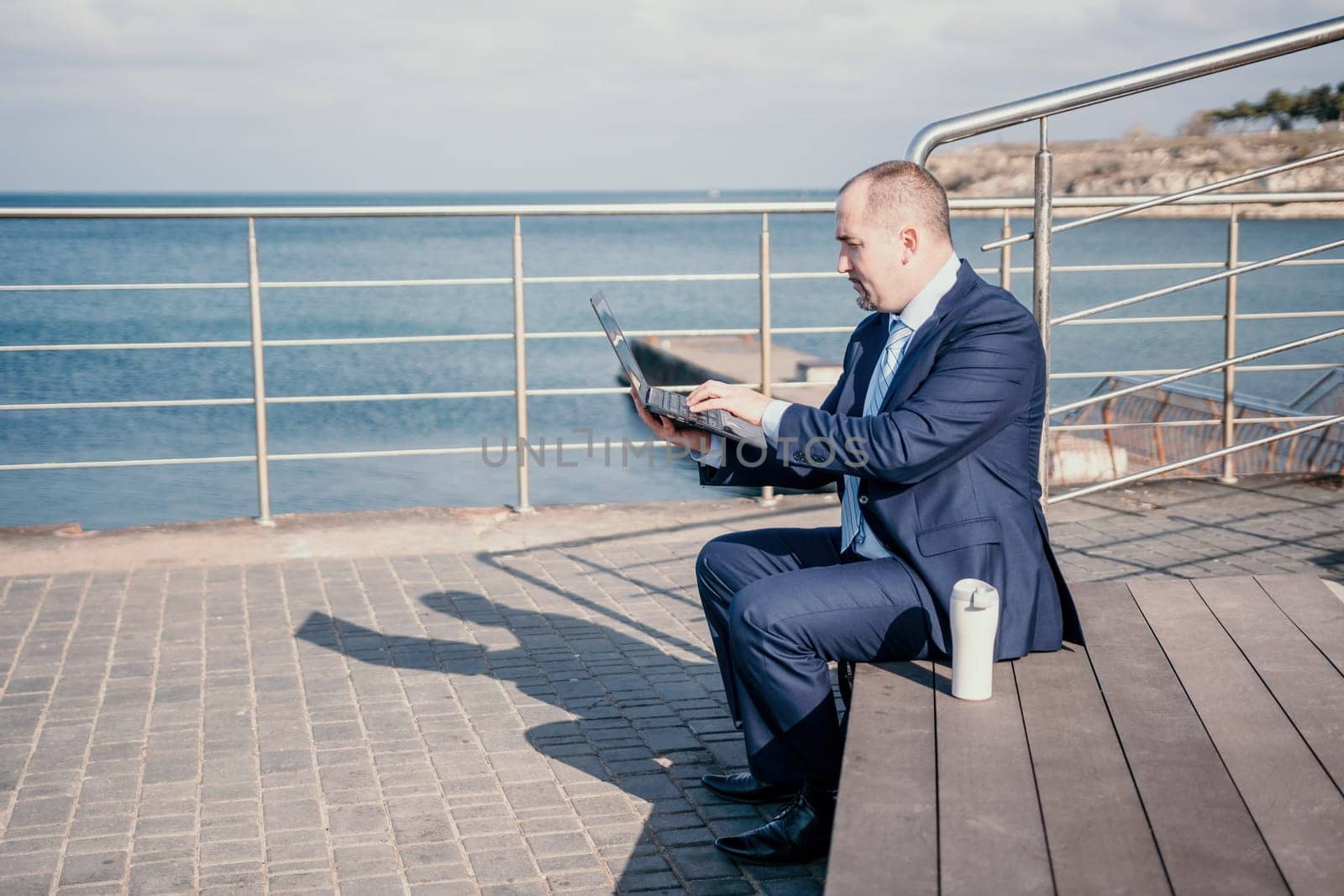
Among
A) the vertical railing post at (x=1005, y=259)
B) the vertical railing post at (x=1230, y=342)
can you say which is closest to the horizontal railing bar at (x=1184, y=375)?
the vertical railing post at (x=1005, y=259)

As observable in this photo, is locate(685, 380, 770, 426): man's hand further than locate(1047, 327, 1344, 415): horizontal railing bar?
No

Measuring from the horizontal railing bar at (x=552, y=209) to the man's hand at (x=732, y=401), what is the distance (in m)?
3.25

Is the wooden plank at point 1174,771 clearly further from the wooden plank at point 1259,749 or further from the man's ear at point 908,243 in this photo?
the man's ear at point 908,243

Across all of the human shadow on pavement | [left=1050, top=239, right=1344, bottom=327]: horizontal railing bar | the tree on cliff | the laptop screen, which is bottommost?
the human shadow on pavement

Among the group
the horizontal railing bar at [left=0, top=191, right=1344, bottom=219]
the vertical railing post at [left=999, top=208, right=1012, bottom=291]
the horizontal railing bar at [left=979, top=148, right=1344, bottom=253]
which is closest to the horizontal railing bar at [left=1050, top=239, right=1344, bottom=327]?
the horizontal railing bar at [left=979, top=148, right=1344, bottom=253]

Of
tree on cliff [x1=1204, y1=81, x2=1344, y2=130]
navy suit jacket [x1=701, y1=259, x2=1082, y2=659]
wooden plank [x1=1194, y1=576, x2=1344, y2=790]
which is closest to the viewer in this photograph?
wooden plank [x1=1194, y1=576, x2=1344, y2=790]

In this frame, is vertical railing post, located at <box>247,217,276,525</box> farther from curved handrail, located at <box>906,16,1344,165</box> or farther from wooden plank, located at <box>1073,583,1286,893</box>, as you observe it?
wooden plank, located at <box>1073,583,1286,893</box>

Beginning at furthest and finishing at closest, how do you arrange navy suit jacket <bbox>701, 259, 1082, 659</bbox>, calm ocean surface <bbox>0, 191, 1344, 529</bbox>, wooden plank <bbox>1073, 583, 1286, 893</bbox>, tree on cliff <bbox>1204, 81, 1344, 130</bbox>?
tree on cliff <bbox>1204, 81, 1344, 130</bbox>, calm ocean surface <bbox>0, 191, 1344, 529</bbox>, navy suit jacket <bbox>701, 259, 1082, 659</bbox>, wooden plank <bbox>1073, 583, 1286, 893</bbox>

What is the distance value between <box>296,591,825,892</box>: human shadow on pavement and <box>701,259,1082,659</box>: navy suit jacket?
0.74 meters

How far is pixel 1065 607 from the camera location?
287cm

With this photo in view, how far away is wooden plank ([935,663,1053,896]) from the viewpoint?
73.8 inches

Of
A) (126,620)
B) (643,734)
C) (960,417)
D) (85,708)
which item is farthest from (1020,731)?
(126,620)

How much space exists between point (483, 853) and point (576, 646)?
5.15ft

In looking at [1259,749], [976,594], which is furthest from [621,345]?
[1259,749]
